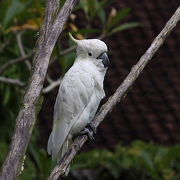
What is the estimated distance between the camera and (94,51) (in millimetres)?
2100

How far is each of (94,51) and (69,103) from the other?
0.66 feet

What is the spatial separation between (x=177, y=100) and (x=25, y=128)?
2952 millimetres

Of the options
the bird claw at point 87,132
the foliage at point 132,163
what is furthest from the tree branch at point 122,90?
the foliage at point 132,163

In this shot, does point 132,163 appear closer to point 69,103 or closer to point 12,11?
point 12,11

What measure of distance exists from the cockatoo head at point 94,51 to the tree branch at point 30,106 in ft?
1.14

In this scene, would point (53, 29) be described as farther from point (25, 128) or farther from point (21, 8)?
point (21, 8)

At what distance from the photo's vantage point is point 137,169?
12.3 feet

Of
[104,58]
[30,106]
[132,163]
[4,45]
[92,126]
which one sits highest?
[30,106]

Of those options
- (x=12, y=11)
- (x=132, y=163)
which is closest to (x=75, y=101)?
(x=12, y=11)

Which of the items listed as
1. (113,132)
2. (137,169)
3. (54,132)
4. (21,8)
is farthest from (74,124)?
(113,132)

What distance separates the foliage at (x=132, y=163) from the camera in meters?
3.42

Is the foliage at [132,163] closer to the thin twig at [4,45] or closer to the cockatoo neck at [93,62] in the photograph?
the thin twig at [4,45]

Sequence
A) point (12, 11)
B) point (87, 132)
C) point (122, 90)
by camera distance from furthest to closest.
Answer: point (12, 11) → point (87, 132) → point (122, 90)

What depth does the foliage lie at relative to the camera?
342 centimetres
